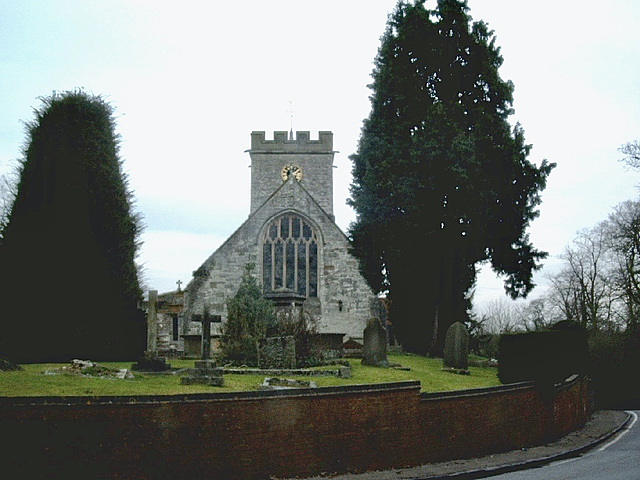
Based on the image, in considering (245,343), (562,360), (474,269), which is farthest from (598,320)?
(245,343)

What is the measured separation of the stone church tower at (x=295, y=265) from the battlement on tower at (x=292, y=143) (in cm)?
A: 1477

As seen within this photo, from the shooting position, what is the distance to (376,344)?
21.2 meters

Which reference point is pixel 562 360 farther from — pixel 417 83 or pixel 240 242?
pixel 240 242

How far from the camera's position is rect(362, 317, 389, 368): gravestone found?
21.3m

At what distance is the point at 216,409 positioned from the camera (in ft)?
37.3

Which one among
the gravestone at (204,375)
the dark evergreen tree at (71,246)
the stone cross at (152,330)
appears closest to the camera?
the gravestone at (204,375)

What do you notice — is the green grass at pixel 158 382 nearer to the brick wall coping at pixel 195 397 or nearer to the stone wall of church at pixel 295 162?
the brick wall coping at pixel 195 397

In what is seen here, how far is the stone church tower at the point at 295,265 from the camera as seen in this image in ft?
110

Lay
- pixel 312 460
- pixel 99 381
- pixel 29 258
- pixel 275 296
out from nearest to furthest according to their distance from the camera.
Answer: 1. pixel 312 460
2. pixel 99 381
3. pixel 29 258
4. pixel 275 296

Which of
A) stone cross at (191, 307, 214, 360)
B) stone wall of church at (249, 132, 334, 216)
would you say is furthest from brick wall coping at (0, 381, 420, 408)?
stone wall of church at (249, 132, 334, 216)

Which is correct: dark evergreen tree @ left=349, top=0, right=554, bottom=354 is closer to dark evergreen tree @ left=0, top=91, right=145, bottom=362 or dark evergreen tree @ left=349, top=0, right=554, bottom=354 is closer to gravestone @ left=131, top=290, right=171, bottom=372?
dark evergreen tree @ left=0, top=91, right=145, bottom=362

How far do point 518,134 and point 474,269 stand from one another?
5418 mm

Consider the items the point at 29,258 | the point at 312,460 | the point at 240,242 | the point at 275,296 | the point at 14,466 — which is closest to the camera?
the point at 14,466

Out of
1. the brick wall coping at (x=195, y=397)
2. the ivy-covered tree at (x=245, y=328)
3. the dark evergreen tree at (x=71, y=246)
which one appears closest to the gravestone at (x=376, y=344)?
the ivy-covered tree at (x=245, y=328)
